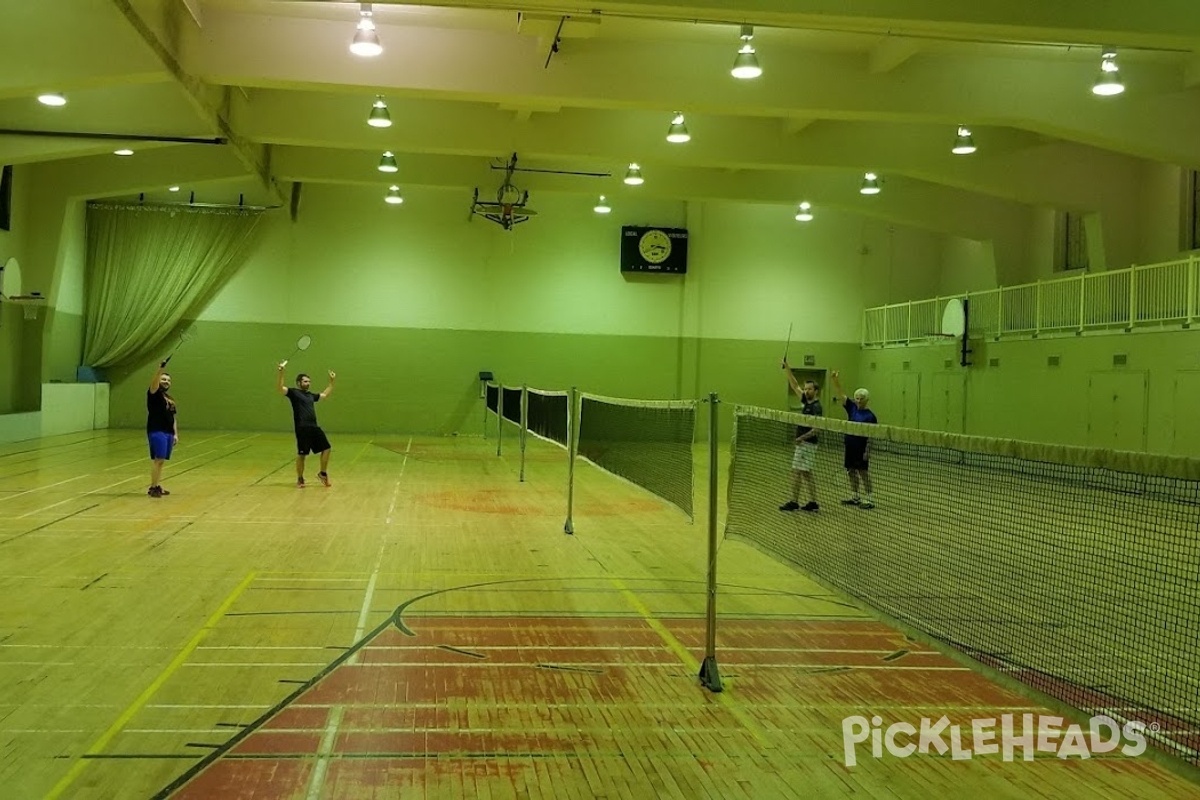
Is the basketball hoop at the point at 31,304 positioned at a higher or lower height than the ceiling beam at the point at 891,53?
lower

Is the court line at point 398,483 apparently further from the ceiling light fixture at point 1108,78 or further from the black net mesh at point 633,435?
the ceiling light fixture at point 1108,78

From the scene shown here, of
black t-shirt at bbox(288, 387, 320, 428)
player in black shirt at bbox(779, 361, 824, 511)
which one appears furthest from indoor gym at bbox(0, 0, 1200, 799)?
black t-shirt at bbox(288, 387, 320, 428)

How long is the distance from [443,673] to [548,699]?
0.80 metres

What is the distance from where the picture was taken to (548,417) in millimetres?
21594

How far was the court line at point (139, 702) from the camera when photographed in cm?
428

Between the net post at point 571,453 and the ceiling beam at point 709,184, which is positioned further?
the ceiling beam at point 709,184

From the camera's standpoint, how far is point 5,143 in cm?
1858

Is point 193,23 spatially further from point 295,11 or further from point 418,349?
point 418,349

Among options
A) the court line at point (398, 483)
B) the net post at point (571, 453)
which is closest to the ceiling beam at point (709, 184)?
the court line at point (398, 483)

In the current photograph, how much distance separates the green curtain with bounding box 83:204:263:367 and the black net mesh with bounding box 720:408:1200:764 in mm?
19660

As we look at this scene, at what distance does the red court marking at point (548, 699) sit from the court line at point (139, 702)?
57 centimetres

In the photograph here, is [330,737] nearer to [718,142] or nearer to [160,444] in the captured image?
[160,444]

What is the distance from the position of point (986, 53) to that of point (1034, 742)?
13.8m

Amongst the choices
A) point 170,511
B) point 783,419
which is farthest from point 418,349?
point 783,419
